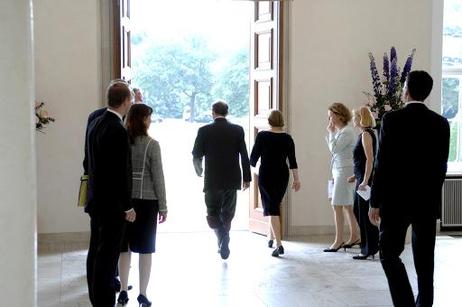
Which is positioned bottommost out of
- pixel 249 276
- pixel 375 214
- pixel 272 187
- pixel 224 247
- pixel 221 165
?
pixel 249 276

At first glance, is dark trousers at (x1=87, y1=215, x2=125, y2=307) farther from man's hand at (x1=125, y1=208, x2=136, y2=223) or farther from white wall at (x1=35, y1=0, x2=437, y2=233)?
white wall at (x1=35, y1=0, x2=437, y2=233)

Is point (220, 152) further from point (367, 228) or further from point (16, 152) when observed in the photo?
point (16, 152)

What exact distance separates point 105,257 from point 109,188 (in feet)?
1.49

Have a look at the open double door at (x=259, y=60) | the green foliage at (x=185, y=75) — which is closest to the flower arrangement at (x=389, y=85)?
the open double door at (x=259, y=60)

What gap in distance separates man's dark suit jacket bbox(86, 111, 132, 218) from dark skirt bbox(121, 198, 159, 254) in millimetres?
506

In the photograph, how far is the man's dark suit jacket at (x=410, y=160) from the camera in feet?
14.8

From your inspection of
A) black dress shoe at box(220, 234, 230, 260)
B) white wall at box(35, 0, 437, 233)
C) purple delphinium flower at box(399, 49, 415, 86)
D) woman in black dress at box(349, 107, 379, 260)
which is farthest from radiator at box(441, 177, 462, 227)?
black dress shoe at box(220, 234, 230, 260)

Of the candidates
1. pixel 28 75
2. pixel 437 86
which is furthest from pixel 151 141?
pixel 437 86

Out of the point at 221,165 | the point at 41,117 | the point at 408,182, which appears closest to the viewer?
the point at 408,182

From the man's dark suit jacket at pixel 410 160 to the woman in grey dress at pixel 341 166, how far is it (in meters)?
2.67

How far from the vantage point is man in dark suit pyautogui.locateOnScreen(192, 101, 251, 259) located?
677cm

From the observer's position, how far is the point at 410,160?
453 cm

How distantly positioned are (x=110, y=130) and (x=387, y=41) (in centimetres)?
508

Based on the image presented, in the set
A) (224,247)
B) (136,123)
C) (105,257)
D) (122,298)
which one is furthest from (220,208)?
(105,257)
